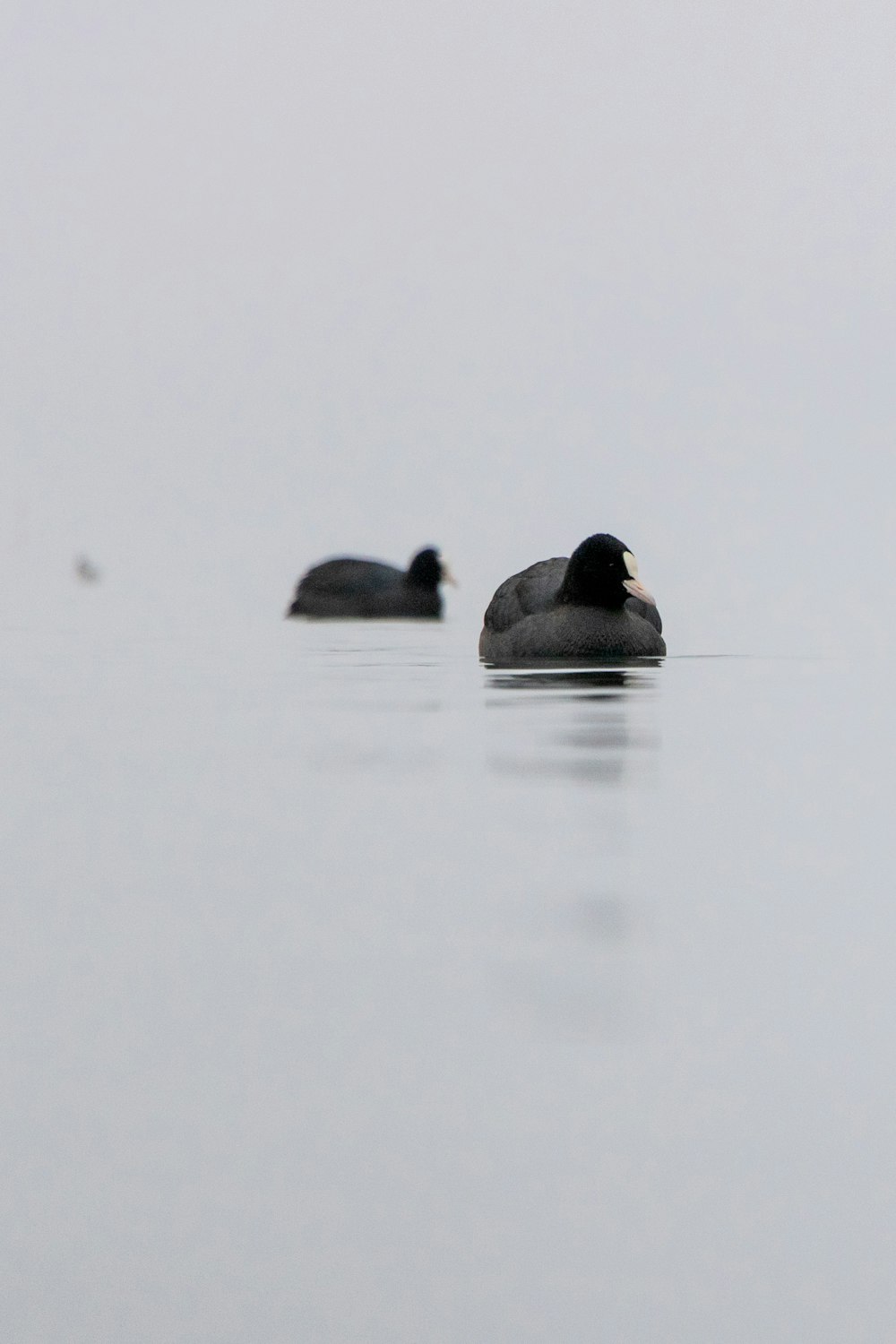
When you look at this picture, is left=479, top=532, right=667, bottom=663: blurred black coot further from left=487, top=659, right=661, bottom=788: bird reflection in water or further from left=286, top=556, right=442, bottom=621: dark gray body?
left=286, top=556, right=442, bottom=621: dark gray body

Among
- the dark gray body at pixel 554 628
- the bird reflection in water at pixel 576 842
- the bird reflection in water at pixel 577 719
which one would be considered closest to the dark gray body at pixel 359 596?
the dark gray body at pixel 554 628

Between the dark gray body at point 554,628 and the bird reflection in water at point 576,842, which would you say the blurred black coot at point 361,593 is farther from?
the bird reflection in water at point 576,842

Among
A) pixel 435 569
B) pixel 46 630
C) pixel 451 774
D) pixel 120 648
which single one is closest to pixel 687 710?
pixel 451 774

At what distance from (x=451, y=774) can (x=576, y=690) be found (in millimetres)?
2591

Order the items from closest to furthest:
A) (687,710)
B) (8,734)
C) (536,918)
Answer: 1. (536,918)
2. (8,734)
3. (687,710)

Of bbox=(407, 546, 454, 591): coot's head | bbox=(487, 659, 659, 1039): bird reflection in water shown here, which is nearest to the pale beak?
bbox=(487, 659, 659, 1039): bird reflection in water

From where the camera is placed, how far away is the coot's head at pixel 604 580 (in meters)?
9.76

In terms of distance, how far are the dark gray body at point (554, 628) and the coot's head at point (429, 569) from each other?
235 inches

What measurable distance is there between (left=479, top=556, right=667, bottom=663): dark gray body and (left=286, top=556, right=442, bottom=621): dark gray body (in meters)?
5.25

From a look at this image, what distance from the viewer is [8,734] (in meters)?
6.91

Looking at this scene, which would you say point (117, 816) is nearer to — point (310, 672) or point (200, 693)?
point (200, 693)

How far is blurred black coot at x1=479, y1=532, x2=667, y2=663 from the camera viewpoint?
947 centimetres

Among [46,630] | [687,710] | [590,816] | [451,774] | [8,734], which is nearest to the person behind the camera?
[590,816]

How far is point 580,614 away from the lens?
9547 millimetres
